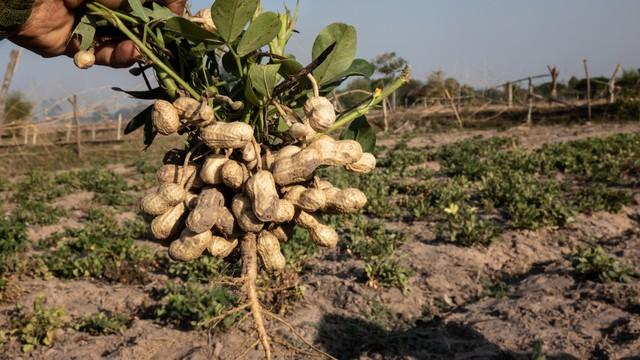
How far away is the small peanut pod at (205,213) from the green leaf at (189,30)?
35cm

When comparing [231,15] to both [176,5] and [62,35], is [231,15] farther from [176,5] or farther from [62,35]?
[62,35]

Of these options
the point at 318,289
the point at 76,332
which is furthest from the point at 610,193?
the point at 76,332

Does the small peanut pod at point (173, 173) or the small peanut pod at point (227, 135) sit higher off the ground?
the small peanut pod at point (227, 135)

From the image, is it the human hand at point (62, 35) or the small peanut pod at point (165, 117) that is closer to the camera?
the small peanut pod at point (165, 117)

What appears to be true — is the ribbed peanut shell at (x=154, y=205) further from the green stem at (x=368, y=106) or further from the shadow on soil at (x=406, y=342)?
the shadow on soil at (x=406, y=342)

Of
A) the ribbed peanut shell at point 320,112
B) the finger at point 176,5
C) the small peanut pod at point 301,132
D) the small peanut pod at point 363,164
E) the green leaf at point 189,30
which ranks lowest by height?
the small peanut pod at point 363,164

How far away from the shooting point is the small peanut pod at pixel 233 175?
129cm

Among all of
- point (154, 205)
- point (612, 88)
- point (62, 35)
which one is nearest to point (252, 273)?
point (154, 205)

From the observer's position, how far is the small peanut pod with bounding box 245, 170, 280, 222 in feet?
4.11

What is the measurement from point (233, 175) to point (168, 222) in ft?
0.76

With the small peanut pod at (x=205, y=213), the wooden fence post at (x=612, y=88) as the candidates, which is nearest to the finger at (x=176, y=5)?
the small peanut pod at (x=205, y=213)

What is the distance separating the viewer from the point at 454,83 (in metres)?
29.8

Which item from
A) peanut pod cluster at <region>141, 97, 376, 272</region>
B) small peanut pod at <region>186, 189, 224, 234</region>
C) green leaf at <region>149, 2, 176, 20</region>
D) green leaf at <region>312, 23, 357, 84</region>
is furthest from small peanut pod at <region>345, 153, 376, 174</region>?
green leaf at <region>149, 2, 176, 20</region>

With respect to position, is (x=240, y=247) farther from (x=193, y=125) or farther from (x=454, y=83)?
(x=454, y=83)
